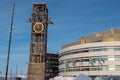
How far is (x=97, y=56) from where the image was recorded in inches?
4373

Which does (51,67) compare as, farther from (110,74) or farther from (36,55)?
(110,74)

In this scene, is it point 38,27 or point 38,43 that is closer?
point 38,43

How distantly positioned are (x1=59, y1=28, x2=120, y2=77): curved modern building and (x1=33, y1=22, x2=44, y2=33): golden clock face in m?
19.0

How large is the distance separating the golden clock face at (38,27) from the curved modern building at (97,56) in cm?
1905

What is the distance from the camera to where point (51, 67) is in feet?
579

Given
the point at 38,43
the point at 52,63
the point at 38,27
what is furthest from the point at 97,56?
the point at 52,63

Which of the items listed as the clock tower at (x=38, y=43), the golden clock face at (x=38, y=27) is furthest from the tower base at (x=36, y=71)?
the golden clock face at (x=38, y=27)

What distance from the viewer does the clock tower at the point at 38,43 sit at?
126m

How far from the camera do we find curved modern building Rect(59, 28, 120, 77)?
10825 cm

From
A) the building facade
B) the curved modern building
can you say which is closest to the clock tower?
the curved modern building

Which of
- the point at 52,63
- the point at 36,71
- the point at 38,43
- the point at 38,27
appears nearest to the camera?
the point at 36,71

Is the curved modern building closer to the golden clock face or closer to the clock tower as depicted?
the clock tower

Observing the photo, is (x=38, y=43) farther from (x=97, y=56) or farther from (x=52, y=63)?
(x=52, y=63)

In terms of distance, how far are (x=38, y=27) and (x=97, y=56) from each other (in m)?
38.2
